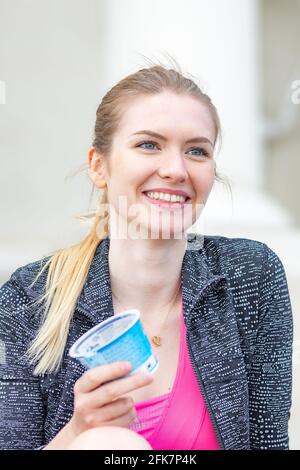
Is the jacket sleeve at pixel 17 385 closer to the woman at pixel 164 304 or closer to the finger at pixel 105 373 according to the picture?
the woman at pixel 164 304

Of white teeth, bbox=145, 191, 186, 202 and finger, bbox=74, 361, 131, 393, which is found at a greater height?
white teeth, bbox=145, 191, 186, 202

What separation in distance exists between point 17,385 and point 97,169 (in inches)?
25.1

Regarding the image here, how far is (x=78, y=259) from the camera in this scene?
2201 millimetres

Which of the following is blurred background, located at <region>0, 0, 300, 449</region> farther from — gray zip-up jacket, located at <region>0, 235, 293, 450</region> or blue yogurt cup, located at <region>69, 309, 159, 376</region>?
blue yogurt cup, located at <region>69, 309, 159, 376</region>

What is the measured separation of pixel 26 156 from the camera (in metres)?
5.34

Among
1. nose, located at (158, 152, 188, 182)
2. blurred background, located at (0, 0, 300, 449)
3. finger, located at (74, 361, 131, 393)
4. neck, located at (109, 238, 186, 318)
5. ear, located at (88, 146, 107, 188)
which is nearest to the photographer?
finger, located at (74, 361, 131, 393)

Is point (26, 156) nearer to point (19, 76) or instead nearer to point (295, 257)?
point (19, 76)

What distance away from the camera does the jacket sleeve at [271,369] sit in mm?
2078

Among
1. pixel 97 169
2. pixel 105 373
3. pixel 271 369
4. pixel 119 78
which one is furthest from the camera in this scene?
pixel 119 78

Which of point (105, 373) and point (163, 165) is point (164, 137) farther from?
point (105, 373)

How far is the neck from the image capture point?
6.95ft

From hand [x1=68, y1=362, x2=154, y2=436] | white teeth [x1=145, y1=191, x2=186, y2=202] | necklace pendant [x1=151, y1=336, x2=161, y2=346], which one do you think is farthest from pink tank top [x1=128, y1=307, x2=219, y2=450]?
white teeth [x1=145, y1=191, x2=186, y2=202]

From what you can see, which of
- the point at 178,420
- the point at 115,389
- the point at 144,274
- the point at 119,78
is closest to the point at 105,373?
the point at 115,389

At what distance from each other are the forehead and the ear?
0.44ft
